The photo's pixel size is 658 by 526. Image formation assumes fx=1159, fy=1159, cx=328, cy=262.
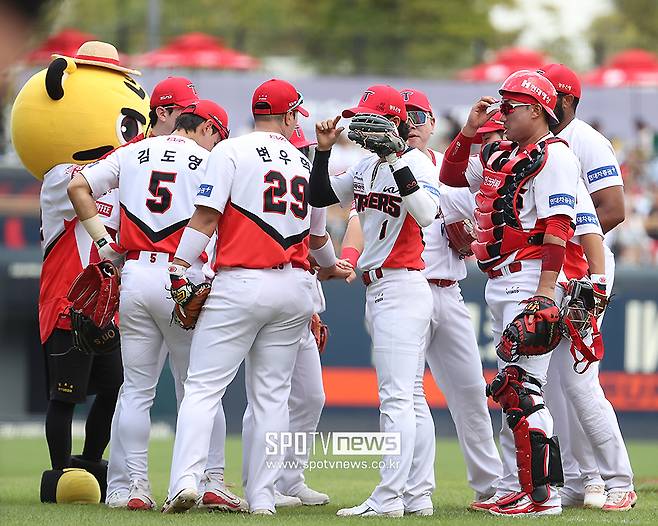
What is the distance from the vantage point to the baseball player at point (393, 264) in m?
6.29

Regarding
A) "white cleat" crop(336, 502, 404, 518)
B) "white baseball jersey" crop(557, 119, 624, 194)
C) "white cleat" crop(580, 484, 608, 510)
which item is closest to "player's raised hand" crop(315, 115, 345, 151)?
"white baseball jersey" crop(557, 119, 624, 194)

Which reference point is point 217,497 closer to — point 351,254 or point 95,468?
point 95,468

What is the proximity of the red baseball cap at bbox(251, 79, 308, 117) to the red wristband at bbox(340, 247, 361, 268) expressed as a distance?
4.25ft

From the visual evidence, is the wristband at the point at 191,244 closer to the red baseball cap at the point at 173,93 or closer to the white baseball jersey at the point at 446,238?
the red baseball cap at the point at 173,93

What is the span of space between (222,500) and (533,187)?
8.46 feet

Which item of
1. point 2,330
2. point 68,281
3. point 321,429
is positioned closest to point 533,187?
point 68,281

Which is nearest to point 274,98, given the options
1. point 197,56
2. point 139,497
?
point 139,497

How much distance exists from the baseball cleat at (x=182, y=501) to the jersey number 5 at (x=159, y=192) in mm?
1719

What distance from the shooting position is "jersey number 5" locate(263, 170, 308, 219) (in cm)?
641

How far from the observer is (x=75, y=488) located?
7156 millimetres

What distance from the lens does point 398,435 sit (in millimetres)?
6316

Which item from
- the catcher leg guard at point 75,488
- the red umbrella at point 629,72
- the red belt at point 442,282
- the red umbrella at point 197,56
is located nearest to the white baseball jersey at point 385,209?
the red belt at point 442,282

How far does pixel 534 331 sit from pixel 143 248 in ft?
7.74

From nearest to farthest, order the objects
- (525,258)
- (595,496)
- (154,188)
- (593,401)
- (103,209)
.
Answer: (525,258) → (154,188) → (593,401) → (595,496) → (103,209)
